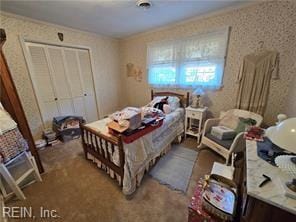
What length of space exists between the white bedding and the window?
103 cm

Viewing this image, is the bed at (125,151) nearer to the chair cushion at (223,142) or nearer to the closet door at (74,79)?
the chair cushion at (223,142)

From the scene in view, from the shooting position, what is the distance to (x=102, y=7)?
2221mm

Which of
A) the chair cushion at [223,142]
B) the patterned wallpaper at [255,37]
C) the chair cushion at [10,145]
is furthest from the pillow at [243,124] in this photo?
the chair cushion at [10,145]

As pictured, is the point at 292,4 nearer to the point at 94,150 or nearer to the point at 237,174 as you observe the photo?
the point at 237,174

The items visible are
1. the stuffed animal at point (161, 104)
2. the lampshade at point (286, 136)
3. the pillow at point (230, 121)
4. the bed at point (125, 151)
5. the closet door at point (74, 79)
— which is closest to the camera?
the lampshade at point (286, 136)

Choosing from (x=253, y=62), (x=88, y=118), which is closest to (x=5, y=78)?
(x=88, y=118)

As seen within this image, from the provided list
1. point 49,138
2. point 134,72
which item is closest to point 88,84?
point 134,72

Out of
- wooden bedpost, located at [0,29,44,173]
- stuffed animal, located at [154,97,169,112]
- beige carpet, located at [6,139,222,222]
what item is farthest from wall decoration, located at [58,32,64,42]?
beige carpet, located at [6,139,222,222]

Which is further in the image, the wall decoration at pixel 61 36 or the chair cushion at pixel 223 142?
the wall decoration at pixel 61 36

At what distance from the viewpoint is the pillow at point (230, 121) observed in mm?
2373

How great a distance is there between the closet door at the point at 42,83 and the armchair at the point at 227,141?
3328 millimetres

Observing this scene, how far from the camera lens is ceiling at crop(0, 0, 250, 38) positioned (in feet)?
6.86

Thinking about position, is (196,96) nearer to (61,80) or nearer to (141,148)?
(141,148)

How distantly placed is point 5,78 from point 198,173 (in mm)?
2835
